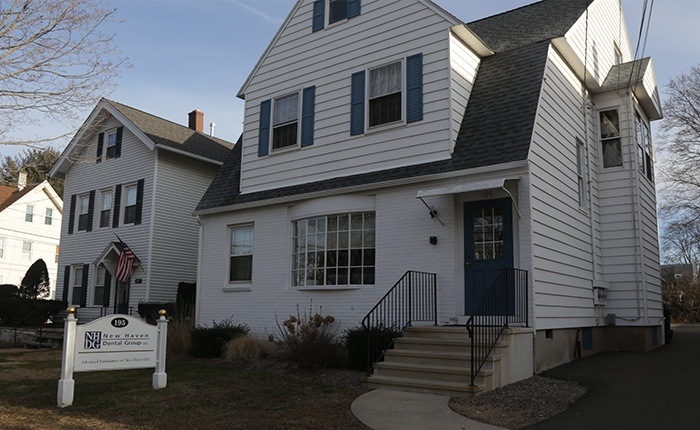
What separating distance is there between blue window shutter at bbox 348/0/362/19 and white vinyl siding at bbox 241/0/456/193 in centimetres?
15

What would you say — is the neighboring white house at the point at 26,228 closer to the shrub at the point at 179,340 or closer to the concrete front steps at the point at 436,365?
the shrub at the point at 179,340

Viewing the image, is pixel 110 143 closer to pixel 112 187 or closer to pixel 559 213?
pixel 112 187

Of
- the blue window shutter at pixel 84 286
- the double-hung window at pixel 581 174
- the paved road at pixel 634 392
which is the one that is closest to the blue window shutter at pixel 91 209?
the blue window shutter at pixel 84 286

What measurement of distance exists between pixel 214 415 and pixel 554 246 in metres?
6.41

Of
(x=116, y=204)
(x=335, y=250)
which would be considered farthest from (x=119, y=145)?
(x=335, y=250)

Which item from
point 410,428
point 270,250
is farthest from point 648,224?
point 410,428

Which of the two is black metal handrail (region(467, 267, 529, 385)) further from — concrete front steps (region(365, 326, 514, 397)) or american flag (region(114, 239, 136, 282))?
american flag (region(114, 239, 136, 282))

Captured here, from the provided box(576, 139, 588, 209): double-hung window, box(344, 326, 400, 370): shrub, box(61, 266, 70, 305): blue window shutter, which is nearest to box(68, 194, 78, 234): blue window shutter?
box(61, 266, 70, 305): blue window shutter

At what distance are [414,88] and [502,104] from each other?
5.69ft

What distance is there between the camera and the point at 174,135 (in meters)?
22.7

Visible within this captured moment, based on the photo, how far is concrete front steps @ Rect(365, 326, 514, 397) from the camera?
315 inches

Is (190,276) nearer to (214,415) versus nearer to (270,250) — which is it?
(270,250)

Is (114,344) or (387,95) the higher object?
(387,95)

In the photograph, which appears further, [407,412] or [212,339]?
[212,339]
